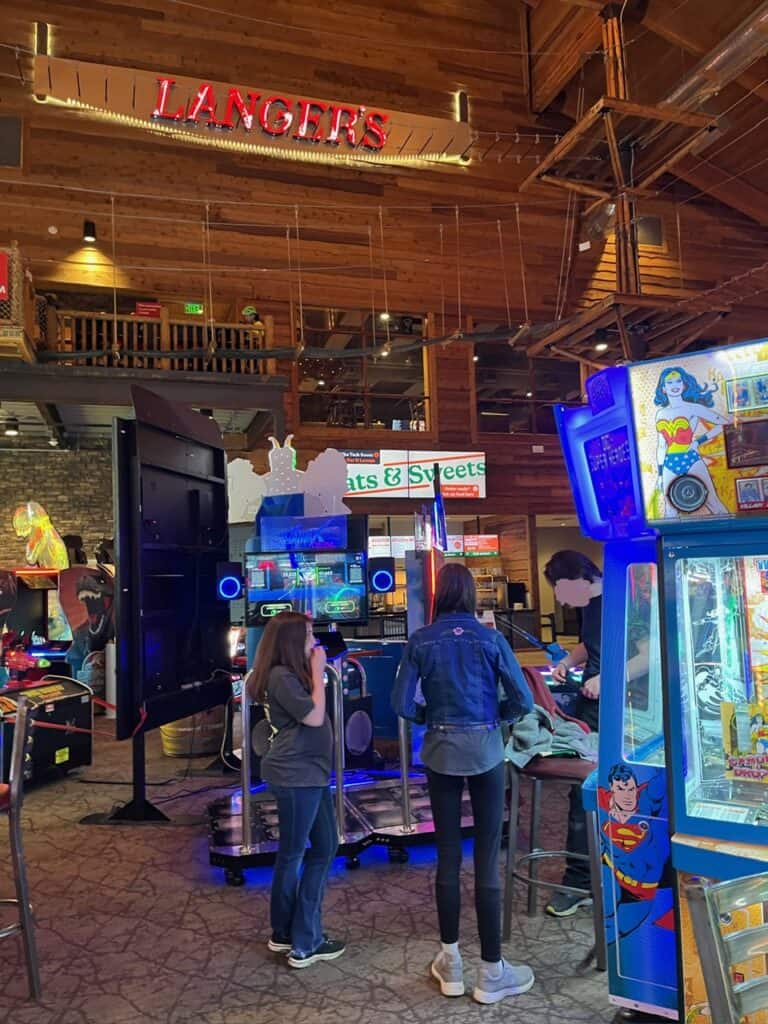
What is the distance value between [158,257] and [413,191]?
3.96 metres

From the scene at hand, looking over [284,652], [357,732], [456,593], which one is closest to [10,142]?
[357,732]

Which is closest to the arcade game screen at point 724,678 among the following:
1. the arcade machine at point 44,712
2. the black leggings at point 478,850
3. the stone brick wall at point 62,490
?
the black leggings at point 478,850

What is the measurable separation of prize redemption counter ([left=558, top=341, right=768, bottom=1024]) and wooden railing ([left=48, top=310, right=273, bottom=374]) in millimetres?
7997

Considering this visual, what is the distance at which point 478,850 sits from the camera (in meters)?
2.52

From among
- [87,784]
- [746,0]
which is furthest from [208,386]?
[746,0]

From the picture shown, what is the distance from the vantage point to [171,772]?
5.73m

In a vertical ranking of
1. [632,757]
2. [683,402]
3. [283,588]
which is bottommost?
[632,757]

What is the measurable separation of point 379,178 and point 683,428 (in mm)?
10560

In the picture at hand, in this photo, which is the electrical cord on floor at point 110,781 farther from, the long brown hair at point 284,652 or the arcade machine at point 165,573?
the long brown hair at point 284,652

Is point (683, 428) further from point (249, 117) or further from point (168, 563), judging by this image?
point (249, 117)

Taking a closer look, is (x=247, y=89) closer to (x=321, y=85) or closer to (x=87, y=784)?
(x=321, y=85)

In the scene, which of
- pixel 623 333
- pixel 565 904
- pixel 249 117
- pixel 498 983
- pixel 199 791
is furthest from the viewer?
pixel 249 117

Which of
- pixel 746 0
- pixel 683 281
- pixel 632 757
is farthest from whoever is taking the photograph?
pixel 683 281

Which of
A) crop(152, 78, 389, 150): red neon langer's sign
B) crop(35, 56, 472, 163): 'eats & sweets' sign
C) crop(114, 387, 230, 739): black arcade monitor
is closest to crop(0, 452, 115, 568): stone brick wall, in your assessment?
crop(35, 56, 472, 163): 'eats & sweets' sign
